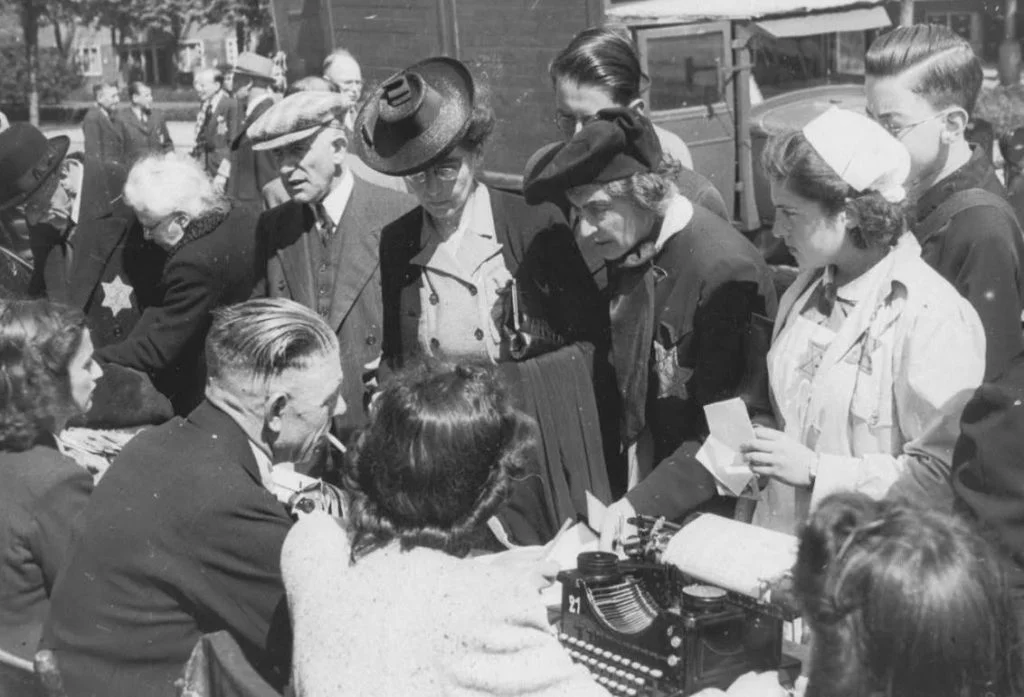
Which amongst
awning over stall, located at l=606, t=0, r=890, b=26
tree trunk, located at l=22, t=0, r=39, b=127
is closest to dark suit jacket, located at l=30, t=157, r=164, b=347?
awning over stall, located at l=606, t=0, r=890, b=26

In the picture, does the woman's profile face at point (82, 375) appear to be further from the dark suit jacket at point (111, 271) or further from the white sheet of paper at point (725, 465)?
the white sheet of paper at point (725, 465)

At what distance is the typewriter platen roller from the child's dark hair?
204cm

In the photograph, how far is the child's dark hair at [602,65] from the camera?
14.2 ft

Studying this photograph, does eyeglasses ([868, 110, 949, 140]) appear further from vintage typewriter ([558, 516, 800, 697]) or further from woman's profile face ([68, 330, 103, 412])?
woman's profile face ([68, 330, 103, 412])

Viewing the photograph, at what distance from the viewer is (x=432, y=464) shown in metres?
2.43

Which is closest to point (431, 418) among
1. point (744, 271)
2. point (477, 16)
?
point (744, 271)

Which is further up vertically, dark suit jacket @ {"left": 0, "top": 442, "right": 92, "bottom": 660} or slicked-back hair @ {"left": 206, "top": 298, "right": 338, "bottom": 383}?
slicked-back hair @ {"left": 206, "top": 298, "right": 338, "bottom": 383}

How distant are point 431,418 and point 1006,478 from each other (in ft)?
3.54

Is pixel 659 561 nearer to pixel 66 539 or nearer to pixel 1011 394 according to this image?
pixel 1011 394

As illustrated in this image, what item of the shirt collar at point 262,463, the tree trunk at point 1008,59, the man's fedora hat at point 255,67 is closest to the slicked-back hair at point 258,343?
the shirt collar at point 262,463

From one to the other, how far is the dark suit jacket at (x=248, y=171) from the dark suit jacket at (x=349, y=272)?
3100 mm

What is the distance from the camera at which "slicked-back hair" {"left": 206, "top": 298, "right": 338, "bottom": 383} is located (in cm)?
300

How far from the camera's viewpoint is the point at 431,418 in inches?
96.6

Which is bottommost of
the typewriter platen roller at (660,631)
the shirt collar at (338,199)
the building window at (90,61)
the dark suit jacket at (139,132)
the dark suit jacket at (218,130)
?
the building window at (90,61)
